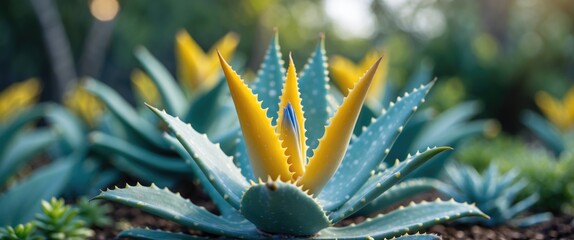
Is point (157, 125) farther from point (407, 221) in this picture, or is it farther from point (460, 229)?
point (407, 221)

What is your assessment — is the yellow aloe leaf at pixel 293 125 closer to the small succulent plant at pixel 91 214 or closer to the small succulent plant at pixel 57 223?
the small succulent plant at pixel 57 223

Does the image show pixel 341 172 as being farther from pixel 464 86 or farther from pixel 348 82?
pixel 464 86

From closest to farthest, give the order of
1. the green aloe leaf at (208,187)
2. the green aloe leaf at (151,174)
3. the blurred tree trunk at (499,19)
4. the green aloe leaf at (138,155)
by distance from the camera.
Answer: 1. the green aloe leaf at (208,187)
2. the green aloe leaf at (138,155)
3. the green aloe leaf at (151,174)
4. the blurred tree trunk at (499,19)

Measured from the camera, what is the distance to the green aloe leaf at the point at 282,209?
1.64 metres

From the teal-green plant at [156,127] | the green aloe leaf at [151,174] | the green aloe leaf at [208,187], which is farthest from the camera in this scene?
the green aloe leaf at [151,174]

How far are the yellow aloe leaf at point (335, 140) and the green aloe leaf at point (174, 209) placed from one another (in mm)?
257

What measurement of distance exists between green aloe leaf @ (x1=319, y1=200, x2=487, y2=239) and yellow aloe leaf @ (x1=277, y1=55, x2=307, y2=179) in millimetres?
240

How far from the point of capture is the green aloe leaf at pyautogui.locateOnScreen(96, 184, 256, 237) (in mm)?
1741

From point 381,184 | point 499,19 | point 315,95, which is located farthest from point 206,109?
point 499,19

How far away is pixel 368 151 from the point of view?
2.00m

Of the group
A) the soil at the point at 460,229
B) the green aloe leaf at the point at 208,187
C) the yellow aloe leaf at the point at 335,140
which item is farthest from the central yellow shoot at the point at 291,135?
the soil at the point at 460,229

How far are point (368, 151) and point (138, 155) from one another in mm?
1400

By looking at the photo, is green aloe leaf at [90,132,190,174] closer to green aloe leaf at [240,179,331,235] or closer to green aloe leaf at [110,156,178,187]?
green aloe leaf at [110,156,178,187]

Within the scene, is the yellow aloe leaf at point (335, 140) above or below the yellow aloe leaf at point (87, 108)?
below
